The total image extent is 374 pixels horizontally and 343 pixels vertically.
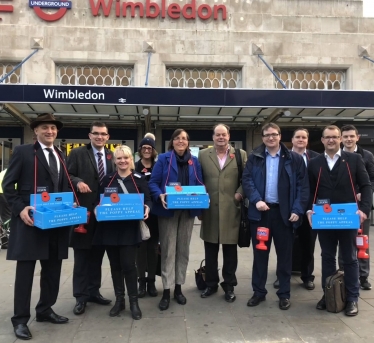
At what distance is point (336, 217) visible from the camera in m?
3.59

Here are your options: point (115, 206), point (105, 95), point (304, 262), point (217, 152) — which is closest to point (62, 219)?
point (115, 206)

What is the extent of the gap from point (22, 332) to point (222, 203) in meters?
2.46

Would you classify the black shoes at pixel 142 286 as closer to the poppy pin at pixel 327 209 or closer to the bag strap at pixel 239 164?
the bag strap at pixel 239 164

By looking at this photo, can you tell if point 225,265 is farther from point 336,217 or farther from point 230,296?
point 336,217

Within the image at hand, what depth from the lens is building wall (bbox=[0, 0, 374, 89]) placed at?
12500 mm

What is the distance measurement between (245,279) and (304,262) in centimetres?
90

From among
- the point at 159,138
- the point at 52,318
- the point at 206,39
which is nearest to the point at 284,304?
the point at 52,318

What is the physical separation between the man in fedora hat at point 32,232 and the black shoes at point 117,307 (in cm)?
48

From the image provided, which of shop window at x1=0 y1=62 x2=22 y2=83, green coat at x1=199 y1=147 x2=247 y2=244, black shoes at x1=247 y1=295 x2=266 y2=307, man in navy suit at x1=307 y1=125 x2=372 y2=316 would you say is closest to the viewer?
man in navy suit at x1=307 y1=125 x2=372 y2=316

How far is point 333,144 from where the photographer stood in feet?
12.8

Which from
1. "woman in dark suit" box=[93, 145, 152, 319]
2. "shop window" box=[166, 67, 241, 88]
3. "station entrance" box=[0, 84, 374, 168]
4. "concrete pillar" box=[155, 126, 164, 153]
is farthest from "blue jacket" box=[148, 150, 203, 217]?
"shop window" box=[166, 67, 241, 88]

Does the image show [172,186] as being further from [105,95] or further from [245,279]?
[105,95]

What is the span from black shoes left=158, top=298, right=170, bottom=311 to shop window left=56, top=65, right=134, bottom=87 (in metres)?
10.3

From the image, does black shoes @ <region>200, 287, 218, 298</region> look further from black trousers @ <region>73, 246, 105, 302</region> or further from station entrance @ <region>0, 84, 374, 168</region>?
station entrance @ <region>0, 84, 374, 168</region>
